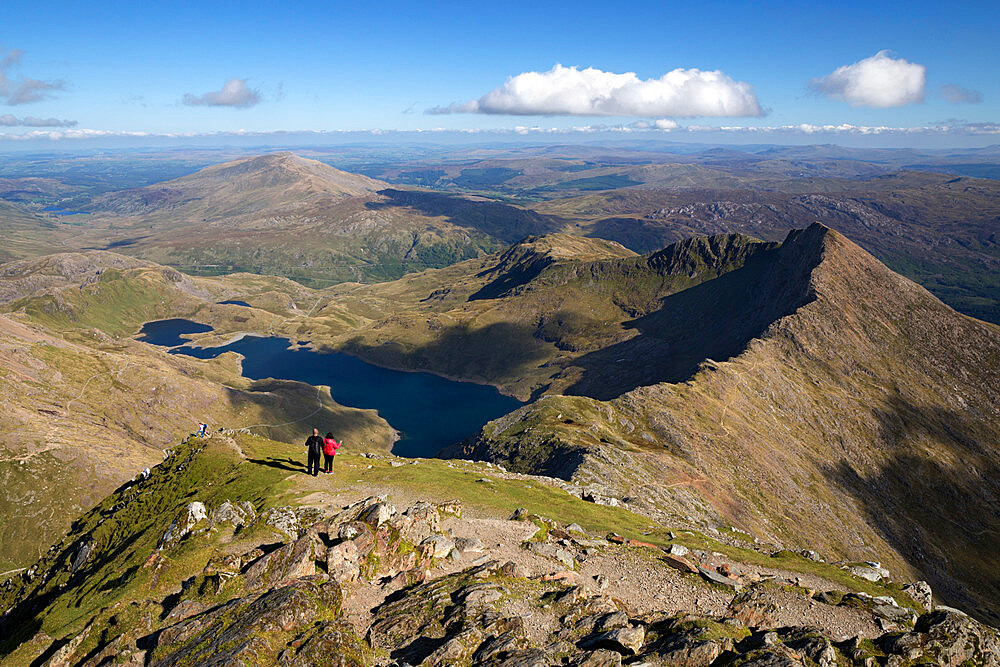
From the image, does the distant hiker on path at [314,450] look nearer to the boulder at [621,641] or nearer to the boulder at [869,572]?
the boulder at [621,641]

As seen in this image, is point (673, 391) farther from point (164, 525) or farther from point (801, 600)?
point (164, 525)

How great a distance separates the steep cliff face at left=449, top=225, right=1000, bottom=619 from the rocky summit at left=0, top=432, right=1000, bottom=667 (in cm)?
5445

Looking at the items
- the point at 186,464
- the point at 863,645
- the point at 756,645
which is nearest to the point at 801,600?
the point at 863,645

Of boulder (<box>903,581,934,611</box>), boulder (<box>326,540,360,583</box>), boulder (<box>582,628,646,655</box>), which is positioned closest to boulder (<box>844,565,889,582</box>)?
boulder (<box>903,581,934,611</box>)

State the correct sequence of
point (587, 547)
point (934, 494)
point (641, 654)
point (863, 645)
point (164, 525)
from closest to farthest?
point (641, 654) < point (863, 645) < point (587, 547) < point (164, 525) < point (934, 494)

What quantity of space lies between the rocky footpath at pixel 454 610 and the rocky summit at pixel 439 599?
11 cm

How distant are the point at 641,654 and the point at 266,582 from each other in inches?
852

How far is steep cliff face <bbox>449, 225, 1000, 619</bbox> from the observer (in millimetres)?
114188

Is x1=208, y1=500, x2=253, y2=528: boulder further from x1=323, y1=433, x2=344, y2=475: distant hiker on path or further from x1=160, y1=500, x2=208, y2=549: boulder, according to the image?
x1=323, y1=433, x2=344, y2=475: distant hiker on path

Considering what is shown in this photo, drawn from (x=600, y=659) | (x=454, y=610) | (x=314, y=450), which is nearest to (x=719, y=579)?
(x=600, y=659)

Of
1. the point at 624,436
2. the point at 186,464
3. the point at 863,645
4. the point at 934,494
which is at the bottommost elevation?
the point at 934,494

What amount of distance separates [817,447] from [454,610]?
16410 centimetres

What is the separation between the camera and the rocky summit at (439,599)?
24281 millimetres

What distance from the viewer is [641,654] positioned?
969 inches
